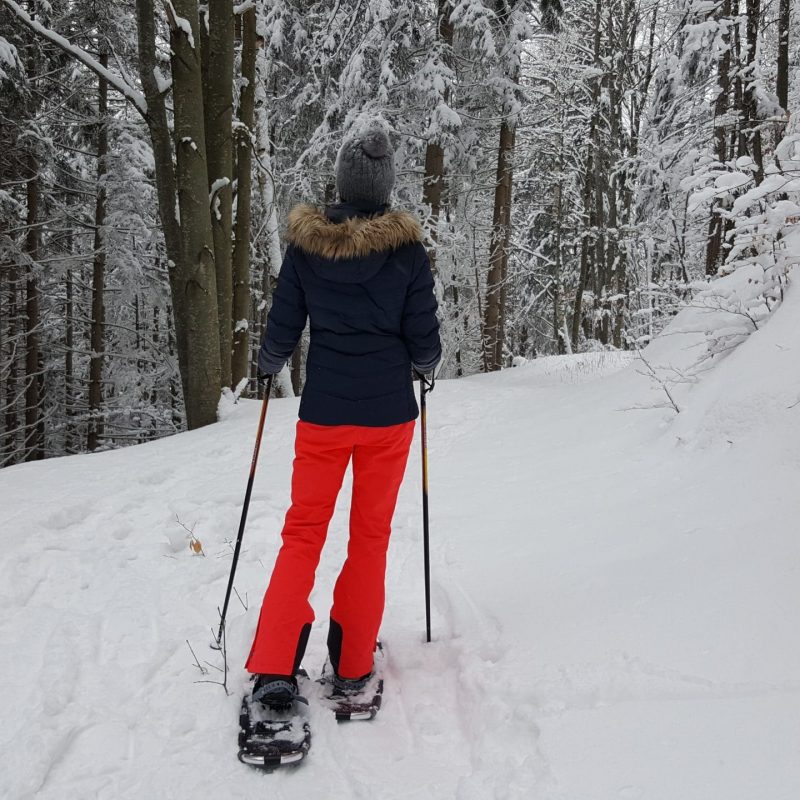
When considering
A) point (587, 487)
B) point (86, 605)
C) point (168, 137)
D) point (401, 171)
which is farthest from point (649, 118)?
point (86, 605)

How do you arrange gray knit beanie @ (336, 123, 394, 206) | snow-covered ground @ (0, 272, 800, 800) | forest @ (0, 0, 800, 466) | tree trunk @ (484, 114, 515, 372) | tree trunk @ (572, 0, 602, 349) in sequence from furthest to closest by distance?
tree trunk @ (572, 0, 602, 349) → tree trunk @ (484, 114, 515, 372) → forest @ (0, 0, 800, 466) → gray knit beanie @ (336, 123, 394, 206) → snow-covered ground @ (0, 272, 800, 800)

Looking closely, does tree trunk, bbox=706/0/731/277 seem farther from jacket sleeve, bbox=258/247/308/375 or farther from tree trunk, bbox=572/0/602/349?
jacket sleeve, bbox=258/247/308/375

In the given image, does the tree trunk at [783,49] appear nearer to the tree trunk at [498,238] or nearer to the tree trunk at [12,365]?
the tree trunk at [498,238]

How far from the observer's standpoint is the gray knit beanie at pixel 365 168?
252cm

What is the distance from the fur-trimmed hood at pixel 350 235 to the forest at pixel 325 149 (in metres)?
2.66

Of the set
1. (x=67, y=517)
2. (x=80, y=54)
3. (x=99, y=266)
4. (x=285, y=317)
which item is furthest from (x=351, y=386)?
(x=99, y=266)

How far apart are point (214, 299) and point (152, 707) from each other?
5.57m

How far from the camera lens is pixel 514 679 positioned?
241 cm

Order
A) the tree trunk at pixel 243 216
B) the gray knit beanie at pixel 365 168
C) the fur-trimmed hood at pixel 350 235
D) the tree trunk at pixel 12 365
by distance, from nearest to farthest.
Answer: the fur-trimmed hood at pixel 350 235 < the gray knit beanie at pixel 365 168 < the tree trunk at pixel 243 216 < the tree trunk at pixel 12 365

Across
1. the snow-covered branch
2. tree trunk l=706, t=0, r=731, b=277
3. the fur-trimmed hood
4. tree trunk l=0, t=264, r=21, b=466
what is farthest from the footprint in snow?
tree trunk l=0, t=264, r=21, b=466

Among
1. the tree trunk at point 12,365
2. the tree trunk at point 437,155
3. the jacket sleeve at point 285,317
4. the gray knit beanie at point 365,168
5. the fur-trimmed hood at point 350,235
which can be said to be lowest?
the tree trunk at point 12,365

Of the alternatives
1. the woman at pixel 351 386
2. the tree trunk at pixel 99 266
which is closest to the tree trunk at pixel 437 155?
the tree trunk at pixel 99 266

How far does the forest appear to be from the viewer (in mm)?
7273

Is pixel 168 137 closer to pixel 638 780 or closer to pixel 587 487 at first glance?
pixel 587 487
